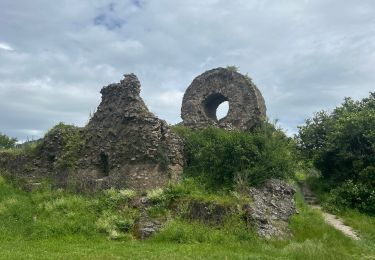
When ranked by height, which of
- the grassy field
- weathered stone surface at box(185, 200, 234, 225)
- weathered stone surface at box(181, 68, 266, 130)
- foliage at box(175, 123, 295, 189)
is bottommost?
the grassy field

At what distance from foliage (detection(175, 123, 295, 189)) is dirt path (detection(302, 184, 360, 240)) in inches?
94.4

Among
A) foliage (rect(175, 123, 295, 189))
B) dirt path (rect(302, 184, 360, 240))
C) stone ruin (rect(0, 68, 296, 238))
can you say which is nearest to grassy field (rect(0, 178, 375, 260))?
dirt path (rect(302, 184, 360, 240))

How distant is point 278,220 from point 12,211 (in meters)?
9.01

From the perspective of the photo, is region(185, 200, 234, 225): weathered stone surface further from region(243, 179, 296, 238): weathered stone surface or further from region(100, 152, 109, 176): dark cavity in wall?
region(100, 152, 109, 176): dark cavity in wall

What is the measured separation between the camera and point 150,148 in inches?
691

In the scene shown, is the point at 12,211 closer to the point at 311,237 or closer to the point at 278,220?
the point at 278,220

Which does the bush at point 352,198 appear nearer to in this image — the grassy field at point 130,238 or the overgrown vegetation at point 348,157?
the overgrown vegetation at point 348,157

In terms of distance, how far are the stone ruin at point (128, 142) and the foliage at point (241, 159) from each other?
40.8 inches

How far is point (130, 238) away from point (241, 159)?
16.4 ft

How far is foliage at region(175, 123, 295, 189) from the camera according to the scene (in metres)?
16.3

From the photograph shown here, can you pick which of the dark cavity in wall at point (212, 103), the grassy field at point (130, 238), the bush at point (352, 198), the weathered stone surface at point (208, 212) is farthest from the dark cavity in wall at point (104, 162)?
the bush at point (352, 198)

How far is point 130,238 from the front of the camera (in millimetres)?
13633

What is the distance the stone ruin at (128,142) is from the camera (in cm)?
1758

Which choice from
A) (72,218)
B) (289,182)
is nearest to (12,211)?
(72,218)
